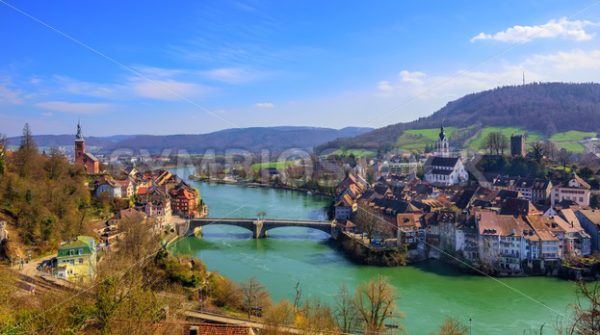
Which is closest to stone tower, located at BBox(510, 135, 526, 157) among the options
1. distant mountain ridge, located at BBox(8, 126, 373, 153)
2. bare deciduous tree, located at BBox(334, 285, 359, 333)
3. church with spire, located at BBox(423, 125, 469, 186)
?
church with spire, located at BBox(423, 125, 469, 186)

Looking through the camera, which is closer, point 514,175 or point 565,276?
point 565,276

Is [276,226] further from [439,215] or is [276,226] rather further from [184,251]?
[439,215]

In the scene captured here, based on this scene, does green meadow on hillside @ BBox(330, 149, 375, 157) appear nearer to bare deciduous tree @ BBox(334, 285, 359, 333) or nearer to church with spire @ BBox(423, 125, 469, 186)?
church with spire @ BBox(423, 125, 469, 186)

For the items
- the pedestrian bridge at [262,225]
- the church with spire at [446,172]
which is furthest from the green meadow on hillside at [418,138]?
the pedestrian bridge at [262,225]

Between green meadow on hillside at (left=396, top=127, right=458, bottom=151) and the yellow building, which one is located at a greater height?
green meadow on hillside at (left=396, top=127, right=458, bottom=151)

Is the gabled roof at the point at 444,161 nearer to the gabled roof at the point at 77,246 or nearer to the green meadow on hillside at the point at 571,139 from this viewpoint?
the green meadow on hillside at the point at 571,139

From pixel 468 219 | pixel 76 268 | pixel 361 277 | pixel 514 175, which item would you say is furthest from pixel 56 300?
pixel 514 175
